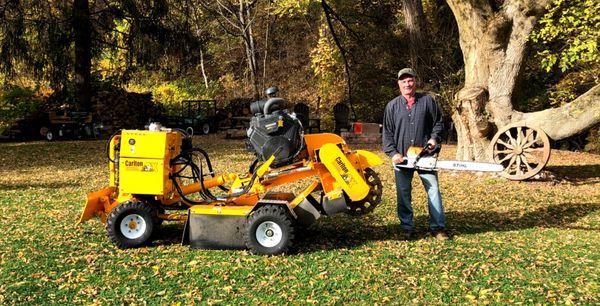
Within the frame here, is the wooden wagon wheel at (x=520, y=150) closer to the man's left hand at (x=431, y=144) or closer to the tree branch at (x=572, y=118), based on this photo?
the tree branch at (x=572, y=118)

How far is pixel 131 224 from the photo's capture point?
5398 mm

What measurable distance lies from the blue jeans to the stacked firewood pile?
1604 centimetres

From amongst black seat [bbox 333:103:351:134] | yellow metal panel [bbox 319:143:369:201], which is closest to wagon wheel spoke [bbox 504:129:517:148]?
yellow metal panel [bbox 319:143:369:201]

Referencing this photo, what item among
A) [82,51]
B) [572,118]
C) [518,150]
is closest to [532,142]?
[518,150]

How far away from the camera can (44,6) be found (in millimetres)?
16812

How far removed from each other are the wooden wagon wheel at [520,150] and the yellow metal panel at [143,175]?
21.6 feet

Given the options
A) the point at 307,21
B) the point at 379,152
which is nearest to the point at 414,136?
the point at 379,152

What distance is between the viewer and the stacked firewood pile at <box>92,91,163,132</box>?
65.9 ft

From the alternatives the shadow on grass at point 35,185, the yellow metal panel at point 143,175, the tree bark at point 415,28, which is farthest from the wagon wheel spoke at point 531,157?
the shadow on grass at point 35,185

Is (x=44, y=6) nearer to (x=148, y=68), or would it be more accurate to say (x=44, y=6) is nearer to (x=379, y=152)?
(x=148, y=68)

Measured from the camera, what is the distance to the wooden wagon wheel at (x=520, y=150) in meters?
9.35

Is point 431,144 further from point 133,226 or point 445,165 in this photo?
point 133,226

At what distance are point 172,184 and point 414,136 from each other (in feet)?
8.12

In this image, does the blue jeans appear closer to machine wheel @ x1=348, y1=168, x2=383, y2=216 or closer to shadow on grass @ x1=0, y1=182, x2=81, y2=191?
machine wheel @ x1=348, y1=168, x2=383, y2=216
